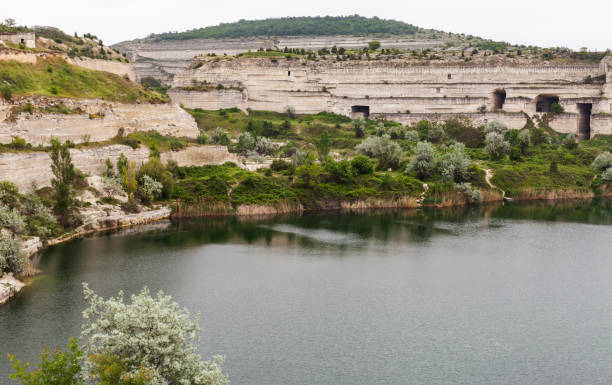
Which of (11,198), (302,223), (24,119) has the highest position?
(24,119)

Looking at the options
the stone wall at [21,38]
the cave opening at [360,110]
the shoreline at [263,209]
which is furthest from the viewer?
the cave opening at [360,110]

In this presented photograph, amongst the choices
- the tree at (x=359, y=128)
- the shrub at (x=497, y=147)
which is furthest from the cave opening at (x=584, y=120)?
the tree at (x=359, y=128)

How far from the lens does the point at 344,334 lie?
766 inches

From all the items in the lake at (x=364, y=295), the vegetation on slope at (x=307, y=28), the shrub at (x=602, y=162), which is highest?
the vegetation on slope at (x=307, y=28)

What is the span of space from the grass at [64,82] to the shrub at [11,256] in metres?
14.1

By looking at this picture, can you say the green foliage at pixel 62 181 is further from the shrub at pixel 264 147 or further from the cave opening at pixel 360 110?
the cave opening at pixel 360 110

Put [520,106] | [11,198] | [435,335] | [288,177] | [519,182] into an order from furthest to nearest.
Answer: [520,106]
[519,182]
[288,177]
[11,198]
[435,335]

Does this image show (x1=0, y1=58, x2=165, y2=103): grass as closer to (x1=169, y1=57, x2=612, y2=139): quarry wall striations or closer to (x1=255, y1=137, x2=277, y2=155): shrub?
(x1=255, y1=137, x2=277, y2=155): shrub

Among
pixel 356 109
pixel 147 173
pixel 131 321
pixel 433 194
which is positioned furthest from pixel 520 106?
pixel 131 321

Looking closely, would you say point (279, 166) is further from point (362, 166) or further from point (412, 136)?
point (412, 136)

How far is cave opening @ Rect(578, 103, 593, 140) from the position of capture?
187 feet

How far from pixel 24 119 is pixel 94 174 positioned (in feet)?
14.7

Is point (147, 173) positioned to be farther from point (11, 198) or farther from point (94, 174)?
point (11, 198)

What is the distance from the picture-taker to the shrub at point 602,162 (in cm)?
4581
